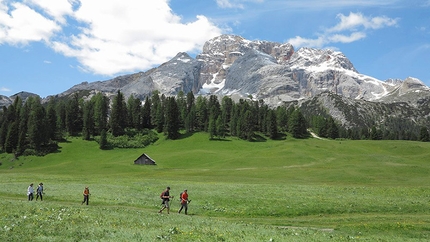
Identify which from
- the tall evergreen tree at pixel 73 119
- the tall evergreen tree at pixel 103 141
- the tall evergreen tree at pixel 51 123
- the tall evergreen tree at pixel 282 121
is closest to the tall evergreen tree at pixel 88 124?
the tall evergreen tree at pixel 73 119

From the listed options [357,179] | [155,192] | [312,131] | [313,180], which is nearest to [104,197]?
[155,192]

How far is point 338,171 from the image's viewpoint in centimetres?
8150

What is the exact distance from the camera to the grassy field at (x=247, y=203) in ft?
68.4

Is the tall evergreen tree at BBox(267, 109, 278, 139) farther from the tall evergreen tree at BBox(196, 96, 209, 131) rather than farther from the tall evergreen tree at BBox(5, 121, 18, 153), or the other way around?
the tall evergreen tree at BBox(5, 121, 18, 153)

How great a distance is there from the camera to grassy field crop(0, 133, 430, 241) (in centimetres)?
2086

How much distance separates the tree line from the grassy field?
21257 mm

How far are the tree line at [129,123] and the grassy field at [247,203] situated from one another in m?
21.3

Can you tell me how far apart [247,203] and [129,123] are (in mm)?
141694

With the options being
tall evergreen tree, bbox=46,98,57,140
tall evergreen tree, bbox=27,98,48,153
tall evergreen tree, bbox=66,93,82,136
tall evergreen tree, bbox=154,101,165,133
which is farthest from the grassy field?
tall evergreen tree, bbox=154,101,165,133

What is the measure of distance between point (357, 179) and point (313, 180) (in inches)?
376

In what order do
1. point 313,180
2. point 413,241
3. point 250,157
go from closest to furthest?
1. point 413,241
2. point 313,180
3. point 250,157

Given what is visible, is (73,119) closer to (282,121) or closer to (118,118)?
(118,118)

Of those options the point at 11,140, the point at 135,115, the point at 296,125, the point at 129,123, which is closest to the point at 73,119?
the point at 129,123

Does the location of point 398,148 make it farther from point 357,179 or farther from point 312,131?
point 312,131
